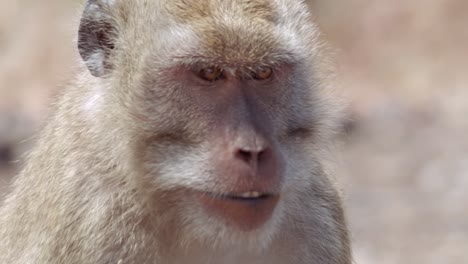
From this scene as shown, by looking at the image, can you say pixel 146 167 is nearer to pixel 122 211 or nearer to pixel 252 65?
pixel 122 211

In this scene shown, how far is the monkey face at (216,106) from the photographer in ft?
17.4

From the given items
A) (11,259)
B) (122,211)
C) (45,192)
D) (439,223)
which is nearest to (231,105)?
(122,211)

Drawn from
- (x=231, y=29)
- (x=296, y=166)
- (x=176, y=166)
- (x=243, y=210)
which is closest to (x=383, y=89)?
(x=296, y=166)

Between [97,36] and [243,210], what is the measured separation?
1.20 metres

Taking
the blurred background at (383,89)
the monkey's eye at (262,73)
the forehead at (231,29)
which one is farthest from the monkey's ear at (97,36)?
the blurred background at (383,89)

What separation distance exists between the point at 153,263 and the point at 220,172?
66 centimetres

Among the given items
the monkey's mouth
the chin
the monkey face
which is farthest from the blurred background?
the monkey's mouth

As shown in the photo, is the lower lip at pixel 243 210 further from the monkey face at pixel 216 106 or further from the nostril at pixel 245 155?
the nostril at pixel 245 155

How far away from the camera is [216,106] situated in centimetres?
546

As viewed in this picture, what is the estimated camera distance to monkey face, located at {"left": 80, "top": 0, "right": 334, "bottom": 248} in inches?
209

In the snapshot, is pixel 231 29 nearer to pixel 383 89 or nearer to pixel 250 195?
pixel 250 195

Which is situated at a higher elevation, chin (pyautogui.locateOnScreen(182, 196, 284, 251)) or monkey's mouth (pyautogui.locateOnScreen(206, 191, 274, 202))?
monkey's mouth (pyautogui.locateOnScreen(206, 191, 274, 202))

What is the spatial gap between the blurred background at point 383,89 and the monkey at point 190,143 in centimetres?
638

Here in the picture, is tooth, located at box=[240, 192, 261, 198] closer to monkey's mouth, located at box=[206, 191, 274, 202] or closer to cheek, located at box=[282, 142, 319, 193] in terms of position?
monkey's mouth, located at box=[206, 191, 274, 202]
